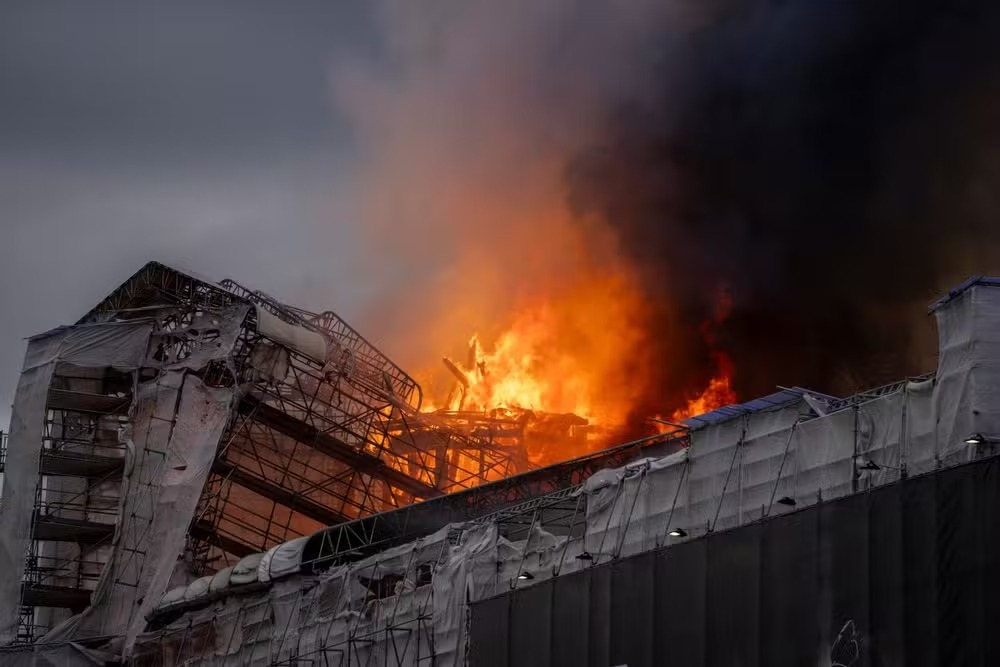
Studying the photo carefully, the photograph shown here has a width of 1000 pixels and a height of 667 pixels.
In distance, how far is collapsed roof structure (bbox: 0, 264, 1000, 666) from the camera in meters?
44.8

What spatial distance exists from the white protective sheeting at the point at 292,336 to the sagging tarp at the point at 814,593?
22.9 metres

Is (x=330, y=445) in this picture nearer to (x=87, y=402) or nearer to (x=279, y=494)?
(x=279, y=494)

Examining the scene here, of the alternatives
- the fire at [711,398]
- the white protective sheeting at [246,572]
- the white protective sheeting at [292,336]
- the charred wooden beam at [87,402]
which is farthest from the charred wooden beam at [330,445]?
the fire at [711,398]

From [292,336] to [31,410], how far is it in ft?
34.7

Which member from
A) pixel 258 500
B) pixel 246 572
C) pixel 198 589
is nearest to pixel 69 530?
pixel 258 500

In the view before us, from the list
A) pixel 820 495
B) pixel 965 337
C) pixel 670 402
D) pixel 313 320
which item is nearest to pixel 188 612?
pixel 313 320

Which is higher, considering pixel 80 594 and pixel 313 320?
pixel 313 320

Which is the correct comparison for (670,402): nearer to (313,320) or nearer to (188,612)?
(313,320)

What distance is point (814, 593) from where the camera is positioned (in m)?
32.8

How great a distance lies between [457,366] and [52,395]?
24332 mm

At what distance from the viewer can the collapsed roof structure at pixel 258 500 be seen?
147 ft

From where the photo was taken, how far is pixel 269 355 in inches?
2458

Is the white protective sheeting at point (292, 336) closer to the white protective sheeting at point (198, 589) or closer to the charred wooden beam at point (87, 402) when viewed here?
the charred wooden beam at point (87, 402)

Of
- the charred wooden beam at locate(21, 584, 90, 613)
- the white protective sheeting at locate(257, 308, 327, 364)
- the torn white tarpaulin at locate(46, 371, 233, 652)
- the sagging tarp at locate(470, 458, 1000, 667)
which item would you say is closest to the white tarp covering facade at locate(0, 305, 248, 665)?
the torn white tarpaulin at locate(46, 371, 233, 652)
